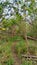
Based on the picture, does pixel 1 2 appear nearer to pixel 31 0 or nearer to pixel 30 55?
pixel 31 0

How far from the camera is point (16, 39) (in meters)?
6.87

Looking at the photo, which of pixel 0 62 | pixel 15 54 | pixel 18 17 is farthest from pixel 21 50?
pixel 18 17

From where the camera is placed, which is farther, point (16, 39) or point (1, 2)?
point (16, 39)

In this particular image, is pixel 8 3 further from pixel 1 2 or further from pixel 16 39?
pixel 16 39

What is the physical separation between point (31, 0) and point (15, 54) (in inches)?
Answer: 66.1

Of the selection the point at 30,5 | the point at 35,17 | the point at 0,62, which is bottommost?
the point at 0,62

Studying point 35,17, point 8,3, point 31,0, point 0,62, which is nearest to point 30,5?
point 31,0

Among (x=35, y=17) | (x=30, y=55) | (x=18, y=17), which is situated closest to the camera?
(x=18, y=17)

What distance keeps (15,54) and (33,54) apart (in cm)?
53

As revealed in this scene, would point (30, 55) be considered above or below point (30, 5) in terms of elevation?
below

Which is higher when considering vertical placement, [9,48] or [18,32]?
[18,32]

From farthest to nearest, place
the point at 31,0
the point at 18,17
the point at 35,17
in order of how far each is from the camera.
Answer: the point at 35,17
the point at 31,0
the point at 18,17

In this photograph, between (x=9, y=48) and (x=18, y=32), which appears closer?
(x=9, y=48)

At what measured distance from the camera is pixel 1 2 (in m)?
5.48
